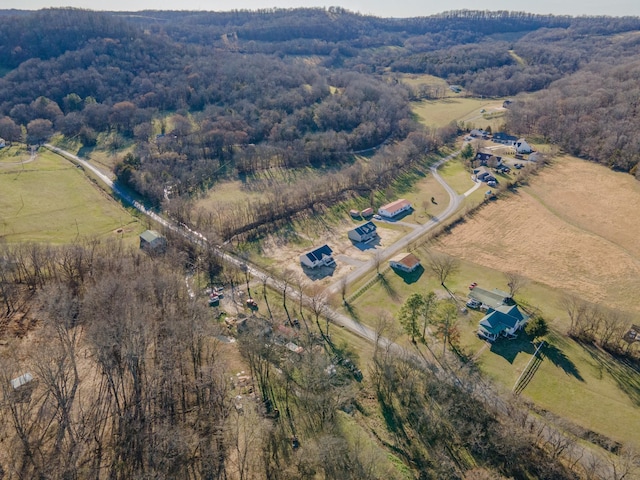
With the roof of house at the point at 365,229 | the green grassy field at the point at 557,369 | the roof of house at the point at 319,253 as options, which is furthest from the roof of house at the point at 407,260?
the roof of house at the point at 319,253

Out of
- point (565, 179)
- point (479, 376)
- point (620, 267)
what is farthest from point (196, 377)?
point (565, 179)

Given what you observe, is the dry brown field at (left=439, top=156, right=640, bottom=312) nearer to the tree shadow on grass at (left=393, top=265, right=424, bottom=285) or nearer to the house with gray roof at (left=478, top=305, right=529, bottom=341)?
the tree shadow on grass at (left=393, top=265, right=424, bottom=285)

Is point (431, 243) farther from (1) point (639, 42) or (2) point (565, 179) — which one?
(1) point (639, 42)

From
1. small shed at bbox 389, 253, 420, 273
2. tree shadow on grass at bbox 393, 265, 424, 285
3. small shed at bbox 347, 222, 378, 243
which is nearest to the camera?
tree shadow on grass at bbox 393, 265, 424, 285

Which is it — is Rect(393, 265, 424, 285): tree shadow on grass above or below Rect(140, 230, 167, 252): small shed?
below

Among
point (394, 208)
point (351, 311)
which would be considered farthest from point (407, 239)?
point (351, 311)

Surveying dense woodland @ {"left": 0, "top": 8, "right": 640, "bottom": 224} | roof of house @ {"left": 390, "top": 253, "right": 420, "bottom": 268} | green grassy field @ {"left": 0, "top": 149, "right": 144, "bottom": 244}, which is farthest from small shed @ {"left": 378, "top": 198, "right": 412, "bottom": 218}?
green grassy field @ {"left": 0, "top": 149, "right": 144, "bottom": 244}
